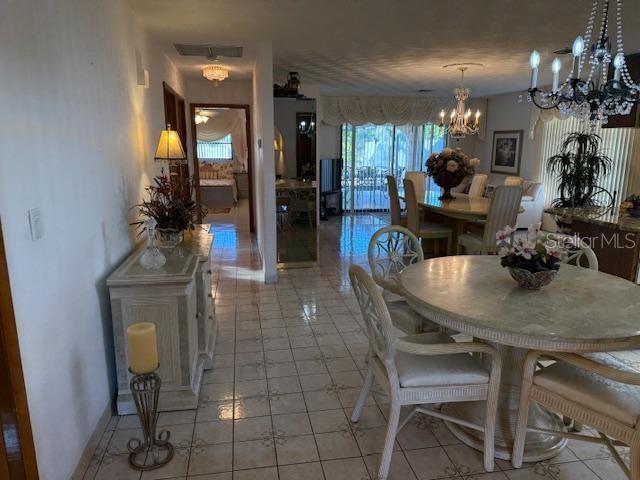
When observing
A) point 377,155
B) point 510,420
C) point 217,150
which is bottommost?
Result: point 510,420

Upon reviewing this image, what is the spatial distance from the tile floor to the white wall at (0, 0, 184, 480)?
1.32 feet

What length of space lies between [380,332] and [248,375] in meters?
1.22

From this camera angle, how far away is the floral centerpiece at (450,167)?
5.06 meters

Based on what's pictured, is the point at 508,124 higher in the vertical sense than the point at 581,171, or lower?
higher

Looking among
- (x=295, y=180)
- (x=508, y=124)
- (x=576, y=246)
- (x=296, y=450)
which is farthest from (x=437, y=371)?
(x=508, y=124)

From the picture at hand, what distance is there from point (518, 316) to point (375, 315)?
0.59 m

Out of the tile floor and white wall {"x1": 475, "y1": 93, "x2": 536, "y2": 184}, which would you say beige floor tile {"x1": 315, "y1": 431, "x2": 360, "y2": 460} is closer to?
the tile floor

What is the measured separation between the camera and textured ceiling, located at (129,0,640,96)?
10.1 ft

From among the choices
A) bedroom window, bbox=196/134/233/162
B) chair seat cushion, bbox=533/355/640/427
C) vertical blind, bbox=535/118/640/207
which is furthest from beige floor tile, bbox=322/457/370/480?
bedroom window, bbox=196/134/233/162

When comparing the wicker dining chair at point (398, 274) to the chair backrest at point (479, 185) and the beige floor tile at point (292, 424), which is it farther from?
the chair backrest at point (479, 185)

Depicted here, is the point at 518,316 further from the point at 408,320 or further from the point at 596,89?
the point at 596,89

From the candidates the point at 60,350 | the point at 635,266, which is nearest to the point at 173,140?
the point at 60,350

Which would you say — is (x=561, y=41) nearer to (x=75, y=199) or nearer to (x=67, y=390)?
(x=75, y=199)

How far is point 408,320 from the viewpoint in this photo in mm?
2531
